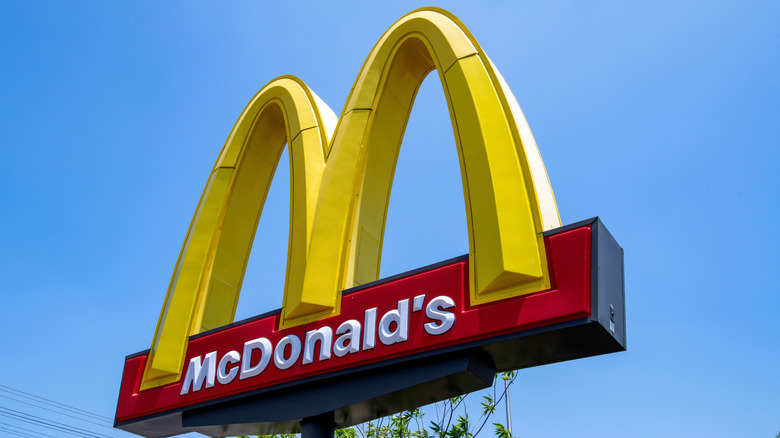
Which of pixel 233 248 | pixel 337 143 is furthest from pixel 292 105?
pixel 233 248

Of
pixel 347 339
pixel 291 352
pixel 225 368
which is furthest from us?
pixel 225 368

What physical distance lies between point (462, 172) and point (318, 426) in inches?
124

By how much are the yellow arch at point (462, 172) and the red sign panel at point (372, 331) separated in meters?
0.18

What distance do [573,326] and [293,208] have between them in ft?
14.4

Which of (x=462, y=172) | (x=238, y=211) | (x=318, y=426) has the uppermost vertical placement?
(x=238, y=211)

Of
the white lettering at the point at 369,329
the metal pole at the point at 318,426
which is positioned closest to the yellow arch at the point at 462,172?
the white lettering at the point at 369,329

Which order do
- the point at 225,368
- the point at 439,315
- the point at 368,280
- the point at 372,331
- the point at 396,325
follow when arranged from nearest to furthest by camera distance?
the point at 439,315
the point at 396,325
the point at 372,331
the point at 225,368
the point at 368,280

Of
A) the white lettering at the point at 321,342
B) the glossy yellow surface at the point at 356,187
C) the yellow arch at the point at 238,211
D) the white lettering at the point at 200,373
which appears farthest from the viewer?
the yellow arch at the point at 238,211

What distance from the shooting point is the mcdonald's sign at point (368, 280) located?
6.77 metres

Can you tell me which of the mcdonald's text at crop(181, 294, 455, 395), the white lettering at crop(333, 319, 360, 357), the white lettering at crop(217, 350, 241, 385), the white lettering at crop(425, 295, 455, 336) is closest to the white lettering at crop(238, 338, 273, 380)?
the mcdonald's text at crop(181, 294, 455, 395)

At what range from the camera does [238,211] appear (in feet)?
36.1

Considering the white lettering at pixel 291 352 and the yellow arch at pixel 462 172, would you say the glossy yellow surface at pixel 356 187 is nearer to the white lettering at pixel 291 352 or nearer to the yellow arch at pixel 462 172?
the yellow arch at pixel 462 172

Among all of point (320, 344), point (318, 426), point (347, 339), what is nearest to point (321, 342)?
point (320, 344)

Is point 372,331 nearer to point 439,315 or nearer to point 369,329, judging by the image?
point 369,329
